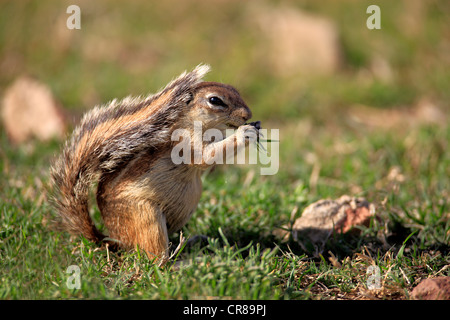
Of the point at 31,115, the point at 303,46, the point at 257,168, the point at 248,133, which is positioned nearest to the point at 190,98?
the point at 248,133

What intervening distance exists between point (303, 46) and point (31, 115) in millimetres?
4854

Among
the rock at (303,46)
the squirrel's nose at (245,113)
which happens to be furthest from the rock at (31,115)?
the rock at (303,46)

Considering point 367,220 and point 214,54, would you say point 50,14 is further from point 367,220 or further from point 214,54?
point 367,220

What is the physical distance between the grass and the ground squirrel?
0.81 ft

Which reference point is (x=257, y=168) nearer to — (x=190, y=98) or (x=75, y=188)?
(x=190, y=98)

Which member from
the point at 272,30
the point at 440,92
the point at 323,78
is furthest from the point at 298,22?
the point at 440,92

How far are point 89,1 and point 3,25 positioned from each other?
174 cm

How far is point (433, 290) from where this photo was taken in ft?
9.78

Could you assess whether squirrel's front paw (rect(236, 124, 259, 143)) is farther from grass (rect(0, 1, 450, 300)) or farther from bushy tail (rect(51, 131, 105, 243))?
bushy tail (rect(51, 131, 105, 243))

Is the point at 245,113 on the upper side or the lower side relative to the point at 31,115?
upper

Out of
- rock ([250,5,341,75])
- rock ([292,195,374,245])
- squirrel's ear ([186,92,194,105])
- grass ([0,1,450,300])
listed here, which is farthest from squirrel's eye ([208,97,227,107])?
rock ([250,5,341,75])

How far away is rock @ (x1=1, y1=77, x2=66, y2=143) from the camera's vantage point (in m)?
6.38

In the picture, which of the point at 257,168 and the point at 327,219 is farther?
the point at 257,168
